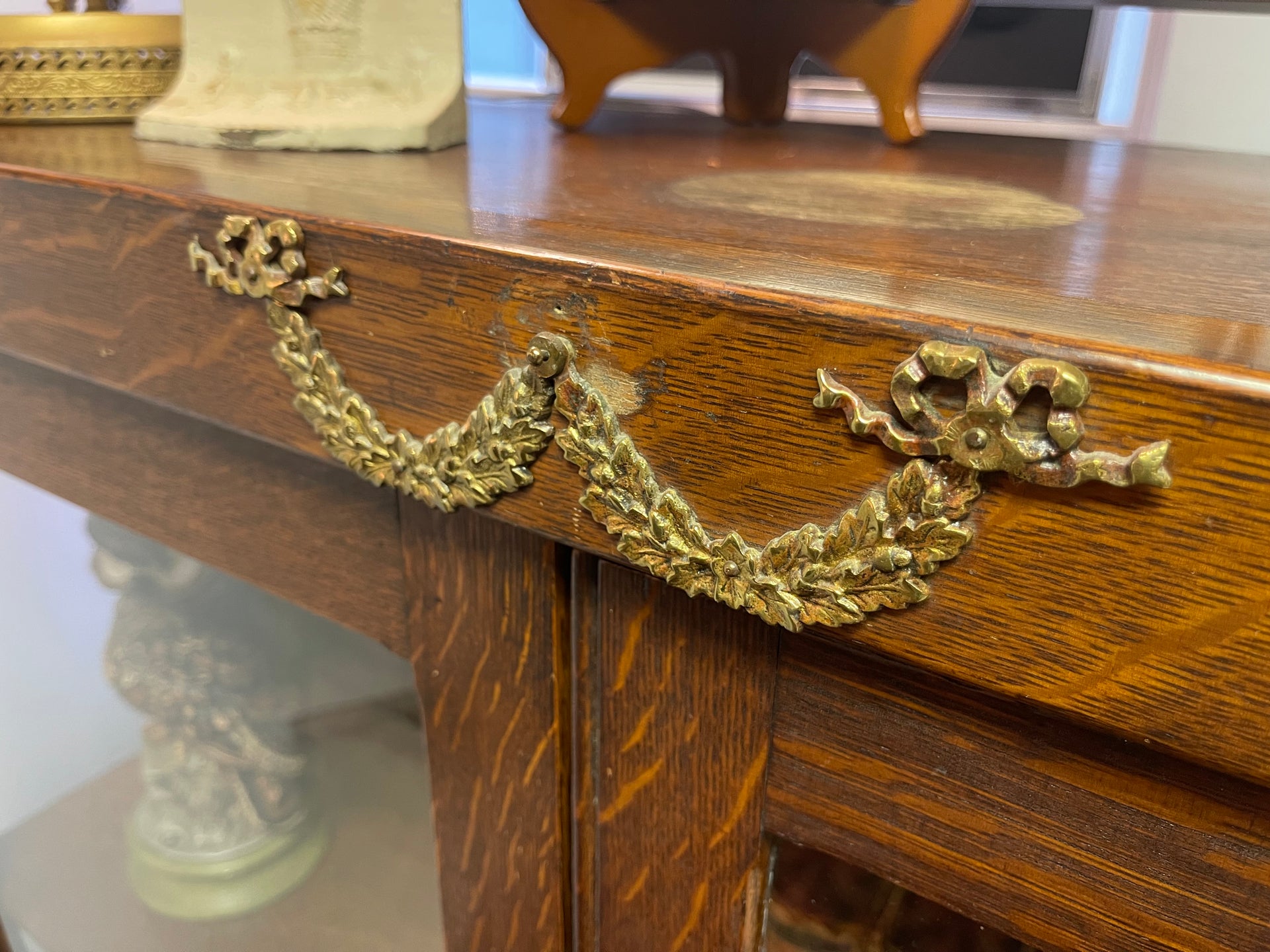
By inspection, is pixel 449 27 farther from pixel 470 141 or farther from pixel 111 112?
pixel 111 112

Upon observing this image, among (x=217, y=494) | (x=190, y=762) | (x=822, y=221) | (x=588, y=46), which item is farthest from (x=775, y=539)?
(x=190, y=762)

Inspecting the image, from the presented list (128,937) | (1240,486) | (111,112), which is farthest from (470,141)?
(128,937)

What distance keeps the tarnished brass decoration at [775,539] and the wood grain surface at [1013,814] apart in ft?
0.13

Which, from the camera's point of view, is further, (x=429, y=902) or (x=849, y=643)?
(x=429, y=902)

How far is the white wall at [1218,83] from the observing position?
2.06 ft

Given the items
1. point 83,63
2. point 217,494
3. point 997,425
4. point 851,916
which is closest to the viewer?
point 997,425

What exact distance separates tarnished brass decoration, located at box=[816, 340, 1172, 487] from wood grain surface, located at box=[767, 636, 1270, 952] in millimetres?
87

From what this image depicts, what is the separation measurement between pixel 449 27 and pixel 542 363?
317 millimetres

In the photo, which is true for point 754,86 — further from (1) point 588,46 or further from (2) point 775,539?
(2) point 775,539

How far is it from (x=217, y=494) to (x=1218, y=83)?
2.33ft

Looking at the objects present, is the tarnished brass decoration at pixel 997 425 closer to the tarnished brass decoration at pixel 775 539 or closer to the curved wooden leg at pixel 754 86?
the tarnished brass decoration at pixel 775 539

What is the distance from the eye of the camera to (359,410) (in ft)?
1.13

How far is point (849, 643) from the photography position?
27 cm

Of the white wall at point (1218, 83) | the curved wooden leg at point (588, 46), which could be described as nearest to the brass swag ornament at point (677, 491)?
the curved wooden leg at point (588, 46)
